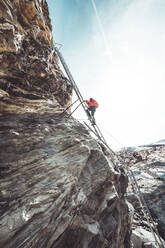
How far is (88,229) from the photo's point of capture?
4242mm

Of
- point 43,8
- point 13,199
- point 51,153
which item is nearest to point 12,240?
point 13,199

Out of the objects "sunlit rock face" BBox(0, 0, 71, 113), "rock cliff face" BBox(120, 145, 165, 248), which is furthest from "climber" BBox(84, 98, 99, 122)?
"rock cliff face" BBox(120, 145, 165, 248)

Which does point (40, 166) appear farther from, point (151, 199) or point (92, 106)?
point (151, 199)

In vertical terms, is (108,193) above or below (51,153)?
below

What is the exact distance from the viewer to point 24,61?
243 inches

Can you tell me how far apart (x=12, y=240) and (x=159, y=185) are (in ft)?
49.4

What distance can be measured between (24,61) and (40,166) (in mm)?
5858

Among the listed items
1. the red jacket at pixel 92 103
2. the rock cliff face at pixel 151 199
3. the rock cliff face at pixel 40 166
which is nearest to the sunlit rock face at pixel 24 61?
the rock cliff face at pixel 40 166

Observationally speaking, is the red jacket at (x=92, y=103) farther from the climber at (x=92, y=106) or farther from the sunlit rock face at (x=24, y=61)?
the sunlit rock face at (x=24, y=61)

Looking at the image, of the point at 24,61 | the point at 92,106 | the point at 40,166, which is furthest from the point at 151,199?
the point at 24,61

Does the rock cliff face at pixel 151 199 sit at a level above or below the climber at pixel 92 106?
below

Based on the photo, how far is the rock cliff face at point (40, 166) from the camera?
3.09 meters

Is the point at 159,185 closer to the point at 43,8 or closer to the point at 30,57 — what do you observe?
the point at 30,57

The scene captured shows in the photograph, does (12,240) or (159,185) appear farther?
(159,185)
